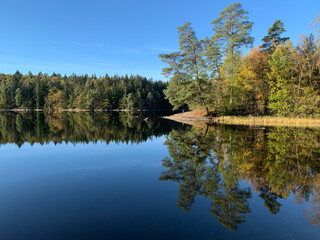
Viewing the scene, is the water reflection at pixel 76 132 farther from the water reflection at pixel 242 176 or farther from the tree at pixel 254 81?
the tree at pixel 254 81

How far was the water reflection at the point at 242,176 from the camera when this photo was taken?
7238 millimetres

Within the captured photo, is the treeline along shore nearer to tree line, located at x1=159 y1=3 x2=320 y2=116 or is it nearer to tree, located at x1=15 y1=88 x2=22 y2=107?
tree line, located at x1=159 y1=3 x2=320 y2=116

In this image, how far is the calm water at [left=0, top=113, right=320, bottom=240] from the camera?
583cm

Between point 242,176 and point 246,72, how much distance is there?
106 feet

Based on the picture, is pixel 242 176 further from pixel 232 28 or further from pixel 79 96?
pixel 79 96

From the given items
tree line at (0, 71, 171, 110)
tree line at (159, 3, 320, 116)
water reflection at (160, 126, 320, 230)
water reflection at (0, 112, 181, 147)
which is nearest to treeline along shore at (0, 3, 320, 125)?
tree line at (159, 3, 320, 116)

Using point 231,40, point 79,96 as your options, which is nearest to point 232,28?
point 231,40

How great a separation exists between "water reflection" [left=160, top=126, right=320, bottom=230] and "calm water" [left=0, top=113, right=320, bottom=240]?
4cm

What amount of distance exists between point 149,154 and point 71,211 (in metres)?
9.05

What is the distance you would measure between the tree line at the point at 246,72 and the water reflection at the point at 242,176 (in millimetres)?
21766

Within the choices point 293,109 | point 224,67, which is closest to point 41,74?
point 224,67

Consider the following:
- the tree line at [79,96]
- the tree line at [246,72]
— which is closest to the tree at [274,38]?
the tree line at [246,72]

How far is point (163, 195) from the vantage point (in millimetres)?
8188

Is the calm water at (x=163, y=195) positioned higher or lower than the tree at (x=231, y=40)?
lower
